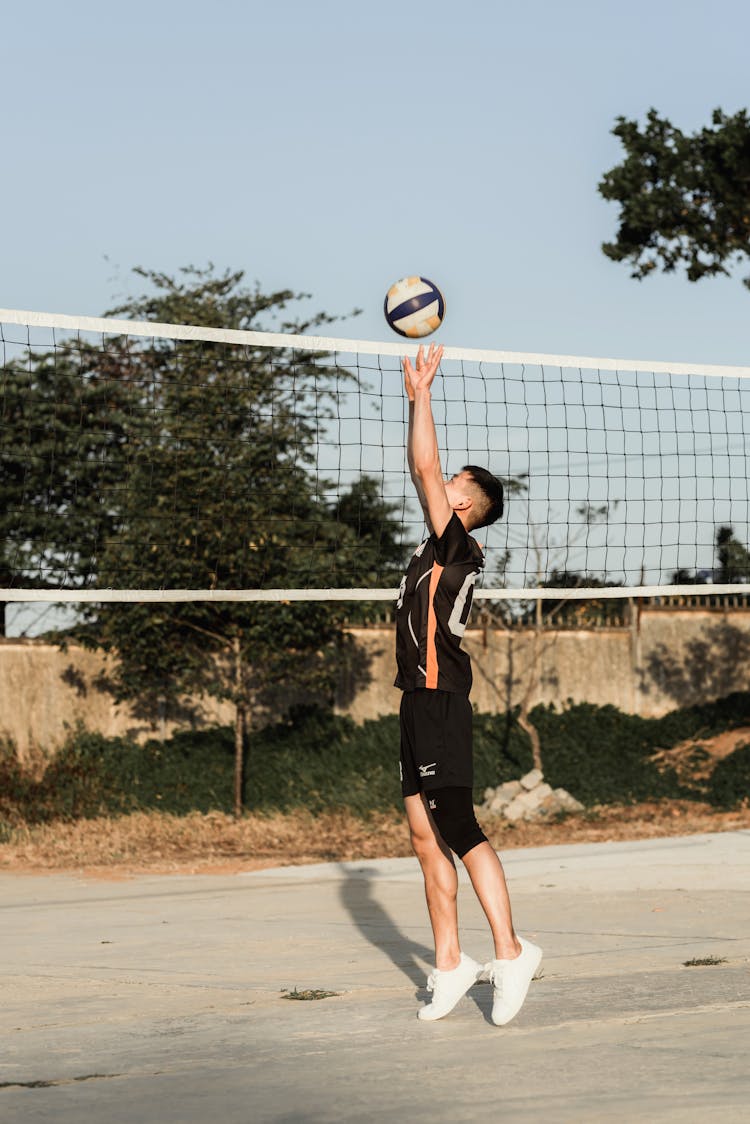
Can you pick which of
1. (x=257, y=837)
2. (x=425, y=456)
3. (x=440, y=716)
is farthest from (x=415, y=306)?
(x=257, y=837)

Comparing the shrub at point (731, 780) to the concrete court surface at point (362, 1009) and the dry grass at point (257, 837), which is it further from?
the concrete court surface at point (362, 1009)

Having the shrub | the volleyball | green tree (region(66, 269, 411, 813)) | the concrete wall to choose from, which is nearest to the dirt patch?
the shrub

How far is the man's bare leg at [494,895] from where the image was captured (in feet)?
14.5

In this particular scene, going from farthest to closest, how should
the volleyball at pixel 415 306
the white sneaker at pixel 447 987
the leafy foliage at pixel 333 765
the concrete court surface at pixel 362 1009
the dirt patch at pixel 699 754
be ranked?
1. the dirt patch at pixel 699 754
2. the leafy foliage at pixel 333 765
3. the volleyball at pixel 415 306
4. the white sneaker at pixel 447 987
5. the concrete court surface at pixel 362 1009

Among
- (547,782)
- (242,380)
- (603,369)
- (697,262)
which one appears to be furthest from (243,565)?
(603,369)

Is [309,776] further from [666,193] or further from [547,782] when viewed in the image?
[666,193]

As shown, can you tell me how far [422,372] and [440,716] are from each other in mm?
1161

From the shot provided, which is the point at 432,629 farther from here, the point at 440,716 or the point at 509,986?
the point at 509,986

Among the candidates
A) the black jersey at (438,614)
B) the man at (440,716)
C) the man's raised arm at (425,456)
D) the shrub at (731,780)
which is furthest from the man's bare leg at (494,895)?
the shrub at (731,780)

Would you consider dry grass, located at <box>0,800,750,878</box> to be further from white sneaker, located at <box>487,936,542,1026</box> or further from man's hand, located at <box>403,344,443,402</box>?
man's hand, located at <box>403,344,443,402</box>

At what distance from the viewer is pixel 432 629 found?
4.62 meters

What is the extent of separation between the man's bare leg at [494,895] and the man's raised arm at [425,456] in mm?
1071

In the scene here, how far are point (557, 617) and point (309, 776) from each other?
16.4 feet

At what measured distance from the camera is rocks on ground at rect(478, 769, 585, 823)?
51.6 ft
